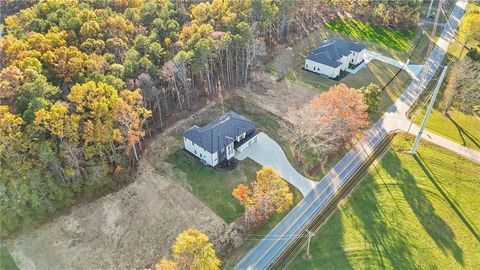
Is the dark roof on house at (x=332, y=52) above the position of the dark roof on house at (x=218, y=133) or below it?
above

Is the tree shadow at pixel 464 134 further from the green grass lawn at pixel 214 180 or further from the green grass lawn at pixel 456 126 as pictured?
the green grass lawn at pixel 214 180

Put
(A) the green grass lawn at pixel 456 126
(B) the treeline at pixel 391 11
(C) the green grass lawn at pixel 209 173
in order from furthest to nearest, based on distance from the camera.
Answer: (B) the treeline at pixel 391 11 < (A) the green grass lawn at pixel 456 126 < (C) the green grass lawn at pixel 209 173

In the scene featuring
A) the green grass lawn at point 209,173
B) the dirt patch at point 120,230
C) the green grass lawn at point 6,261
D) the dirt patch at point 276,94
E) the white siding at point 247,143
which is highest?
the dirt patch at point 276,94

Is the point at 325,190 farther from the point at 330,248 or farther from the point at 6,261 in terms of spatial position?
the point at 6,261

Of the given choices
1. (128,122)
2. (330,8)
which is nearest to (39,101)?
(128,122)

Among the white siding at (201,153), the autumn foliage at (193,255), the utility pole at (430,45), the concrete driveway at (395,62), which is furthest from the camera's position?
the concrete driveway at (395,62)

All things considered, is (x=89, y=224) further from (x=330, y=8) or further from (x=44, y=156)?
(x=330, y=8)

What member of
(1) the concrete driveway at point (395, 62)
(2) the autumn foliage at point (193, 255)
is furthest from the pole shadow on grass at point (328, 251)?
(1) the concrete driveway at point (395, 62)
